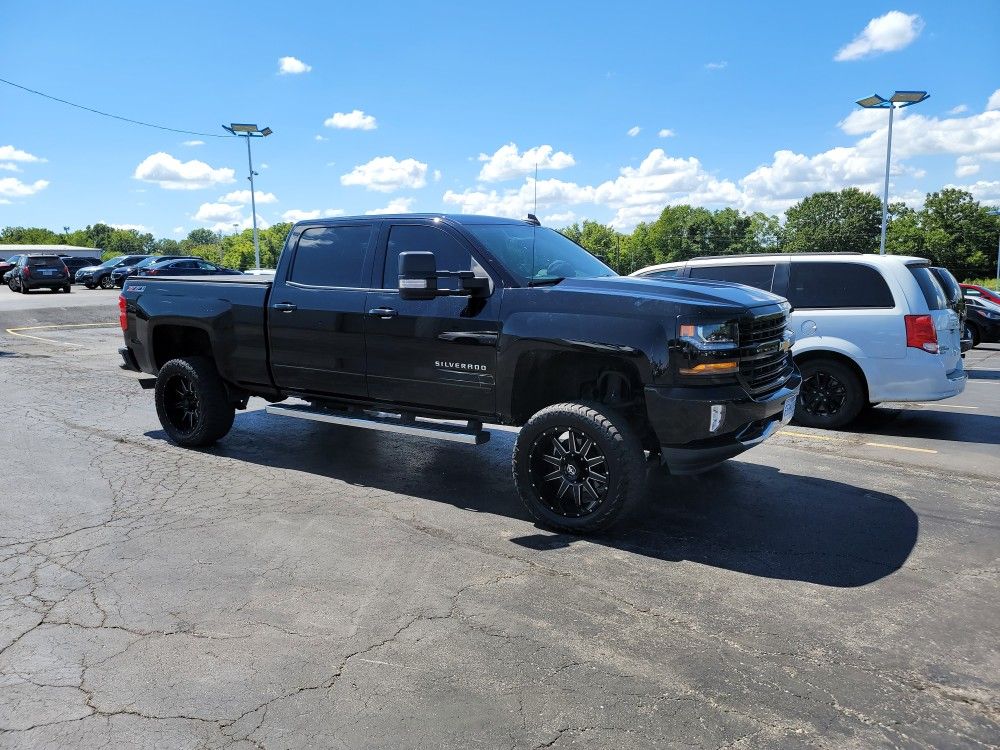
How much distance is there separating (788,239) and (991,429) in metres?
127

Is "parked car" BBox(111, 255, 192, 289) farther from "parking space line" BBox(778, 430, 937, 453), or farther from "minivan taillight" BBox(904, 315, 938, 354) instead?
"minivan taillight" BBox(904, 315, 938, 354)

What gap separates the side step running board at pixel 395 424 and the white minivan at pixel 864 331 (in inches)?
112

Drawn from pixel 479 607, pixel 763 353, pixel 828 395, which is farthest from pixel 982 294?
pixel 479 607

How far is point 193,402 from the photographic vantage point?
6938mm

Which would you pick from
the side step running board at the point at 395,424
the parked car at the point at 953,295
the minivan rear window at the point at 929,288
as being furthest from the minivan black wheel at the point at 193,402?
the parked car at the point at 953,295

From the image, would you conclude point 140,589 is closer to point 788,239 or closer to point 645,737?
point 645,737

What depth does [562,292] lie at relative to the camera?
15.7 feet

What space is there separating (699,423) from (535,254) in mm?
1855

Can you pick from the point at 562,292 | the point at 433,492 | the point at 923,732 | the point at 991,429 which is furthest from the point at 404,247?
the point at 991,429

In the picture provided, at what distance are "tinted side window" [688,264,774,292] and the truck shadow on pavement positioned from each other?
284 centimetres

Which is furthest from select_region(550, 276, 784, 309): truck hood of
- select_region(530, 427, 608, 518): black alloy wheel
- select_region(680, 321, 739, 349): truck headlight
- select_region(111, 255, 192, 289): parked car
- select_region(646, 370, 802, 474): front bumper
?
select_region(111, 255, 192, 289): parked car

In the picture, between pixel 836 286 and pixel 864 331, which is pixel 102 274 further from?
pixel 864 331

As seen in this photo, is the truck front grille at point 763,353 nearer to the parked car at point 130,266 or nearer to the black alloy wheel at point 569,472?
the black alloy wheel at point 569,472

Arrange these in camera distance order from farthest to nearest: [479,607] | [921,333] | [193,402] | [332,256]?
1. [921,333]
2. [193,402]
3. [332,256]
4. [479,607]
